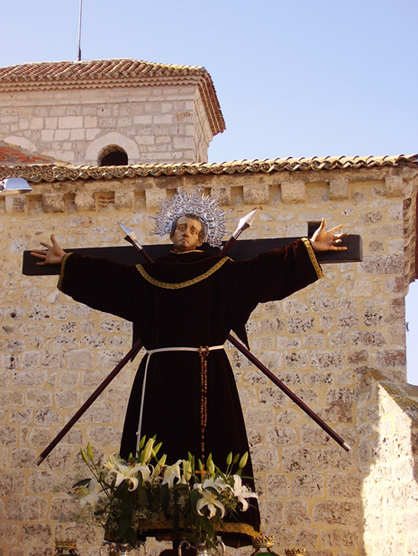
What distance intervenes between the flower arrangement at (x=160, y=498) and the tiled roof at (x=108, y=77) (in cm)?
1345

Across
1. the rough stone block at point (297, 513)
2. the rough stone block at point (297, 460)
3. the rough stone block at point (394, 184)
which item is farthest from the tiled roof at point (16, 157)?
the rough stone block at point (297, 513)

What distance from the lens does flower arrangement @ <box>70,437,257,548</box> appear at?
392 centimetres

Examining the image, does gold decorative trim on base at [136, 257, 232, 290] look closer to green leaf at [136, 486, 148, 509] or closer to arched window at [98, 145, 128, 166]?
green leaf at [136, 486, 148, 509]

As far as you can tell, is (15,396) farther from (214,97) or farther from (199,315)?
(214,97)

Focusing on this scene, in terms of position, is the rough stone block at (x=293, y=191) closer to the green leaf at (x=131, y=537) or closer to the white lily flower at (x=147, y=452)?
the white lily flower at (x=147, y=452)

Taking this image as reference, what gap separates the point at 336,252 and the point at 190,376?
1.08 metres

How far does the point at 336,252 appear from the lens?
476 centimetres

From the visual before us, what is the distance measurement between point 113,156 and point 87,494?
45.4 ft

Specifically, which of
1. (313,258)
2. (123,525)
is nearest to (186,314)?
(313,258)

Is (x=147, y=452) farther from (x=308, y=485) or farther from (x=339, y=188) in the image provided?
(x=339, y=188)

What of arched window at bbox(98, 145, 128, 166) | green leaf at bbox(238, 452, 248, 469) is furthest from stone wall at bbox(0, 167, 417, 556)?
arched window at bbox(98, 145, 128, 166)

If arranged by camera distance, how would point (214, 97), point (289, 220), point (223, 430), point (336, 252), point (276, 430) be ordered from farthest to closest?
1. point (214, 97)
2. point (289, 220)
3. point (276, 430)
4. point (336, 252)
5. point (223, 430)

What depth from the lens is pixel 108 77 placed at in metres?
16.8

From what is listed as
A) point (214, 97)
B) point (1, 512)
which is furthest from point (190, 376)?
point (214, 97)
